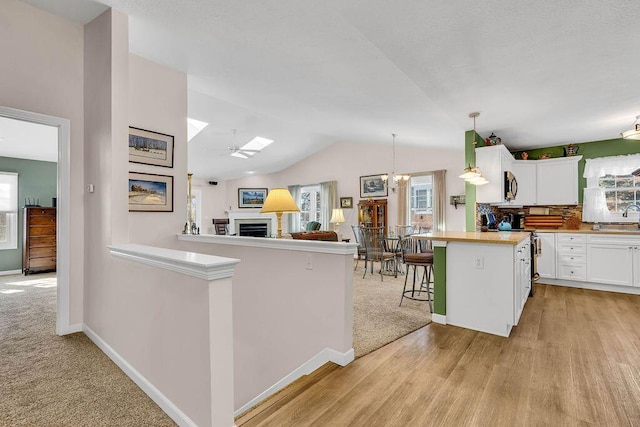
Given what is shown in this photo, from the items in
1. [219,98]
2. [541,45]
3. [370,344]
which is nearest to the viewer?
[541,45]

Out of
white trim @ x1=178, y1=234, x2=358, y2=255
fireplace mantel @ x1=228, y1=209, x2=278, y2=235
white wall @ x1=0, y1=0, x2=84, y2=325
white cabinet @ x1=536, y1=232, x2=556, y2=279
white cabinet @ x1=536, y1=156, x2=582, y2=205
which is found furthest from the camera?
fireplace mantel @ x1=228, y1=209, x2=278, y2=235

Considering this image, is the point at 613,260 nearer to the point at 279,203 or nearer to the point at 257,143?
the point at 279,203

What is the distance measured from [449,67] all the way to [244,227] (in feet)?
28.2

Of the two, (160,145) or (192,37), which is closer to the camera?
(192,37)

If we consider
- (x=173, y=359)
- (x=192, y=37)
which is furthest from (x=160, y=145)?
(x=173, y=359)

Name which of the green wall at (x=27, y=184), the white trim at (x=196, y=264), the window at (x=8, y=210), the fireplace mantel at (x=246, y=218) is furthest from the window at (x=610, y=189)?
the window at (x=8, y=210)

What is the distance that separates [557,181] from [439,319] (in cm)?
383

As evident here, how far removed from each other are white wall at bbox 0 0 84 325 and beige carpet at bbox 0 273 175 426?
0.45m

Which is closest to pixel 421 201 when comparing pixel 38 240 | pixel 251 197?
pixel 251 197

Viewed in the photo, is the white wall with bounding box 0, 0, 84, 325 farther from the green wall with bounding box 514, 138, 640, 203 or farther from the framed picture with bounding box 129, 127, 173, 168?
the green wall with bounding box 514, 138, 640, 203

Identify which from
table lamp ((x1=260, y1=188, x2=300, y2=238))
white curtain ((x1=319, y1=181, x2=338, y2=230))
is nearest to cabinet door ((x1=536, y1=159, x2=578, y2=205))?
table lamp ((x1=260, y1=188, x2=300, y2=238))

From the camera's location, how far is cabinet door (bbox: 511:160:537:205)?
539 cm

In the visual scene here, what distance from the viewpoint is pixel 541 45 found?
7.38ft

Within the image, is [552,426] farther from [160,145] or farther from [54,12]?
[54,12]
